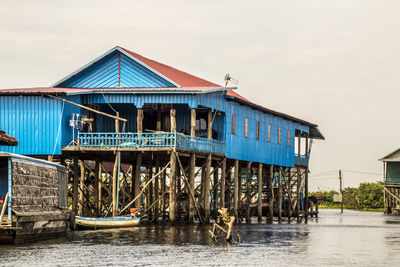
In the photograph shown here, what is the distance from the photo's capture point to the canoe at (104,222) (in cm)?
3095

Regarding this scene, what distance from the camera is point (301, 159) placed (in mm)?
54000

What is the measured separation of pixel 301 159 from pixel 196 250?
31463mm

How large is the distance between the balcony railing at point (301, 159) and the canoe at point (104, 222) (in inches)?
884

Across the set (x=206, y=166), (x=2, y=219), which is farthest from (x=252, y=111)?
(x=2, y=219)

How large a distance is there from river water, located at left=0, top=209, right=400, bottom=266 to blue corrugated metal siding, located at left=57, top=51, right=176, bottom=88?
9699 mm

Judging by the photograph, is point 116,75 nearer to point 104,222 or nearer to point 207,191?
point 207,191

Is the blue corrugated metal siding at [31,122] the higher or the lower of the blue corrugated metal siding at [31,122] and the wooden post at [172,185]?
the higher

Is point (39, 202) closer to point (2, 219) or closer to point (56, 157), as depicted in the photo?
point (2, 219)

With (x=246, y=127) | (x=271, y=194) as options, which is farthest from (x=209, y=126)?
(x=271, y=194)

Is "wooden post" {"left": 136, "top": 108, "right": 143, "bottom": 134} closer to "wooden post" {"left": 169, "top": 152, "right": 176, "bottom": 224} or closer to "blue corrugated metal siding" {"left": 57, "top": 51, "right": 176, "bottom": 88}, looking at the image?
"wooden post" {"left": 169, "top": 152, "right": 176, "bottom": 224}

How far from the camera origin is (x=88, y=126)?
38500 mm

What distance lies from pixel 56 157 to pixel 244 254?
17.4 metres

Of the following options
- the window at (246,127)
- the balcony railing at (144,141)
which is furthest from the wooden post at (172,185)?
the window at (246,127)

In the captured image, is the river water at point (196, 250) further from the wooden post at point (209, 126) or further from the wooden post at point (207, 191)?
the wooden post at point (209, 126)
